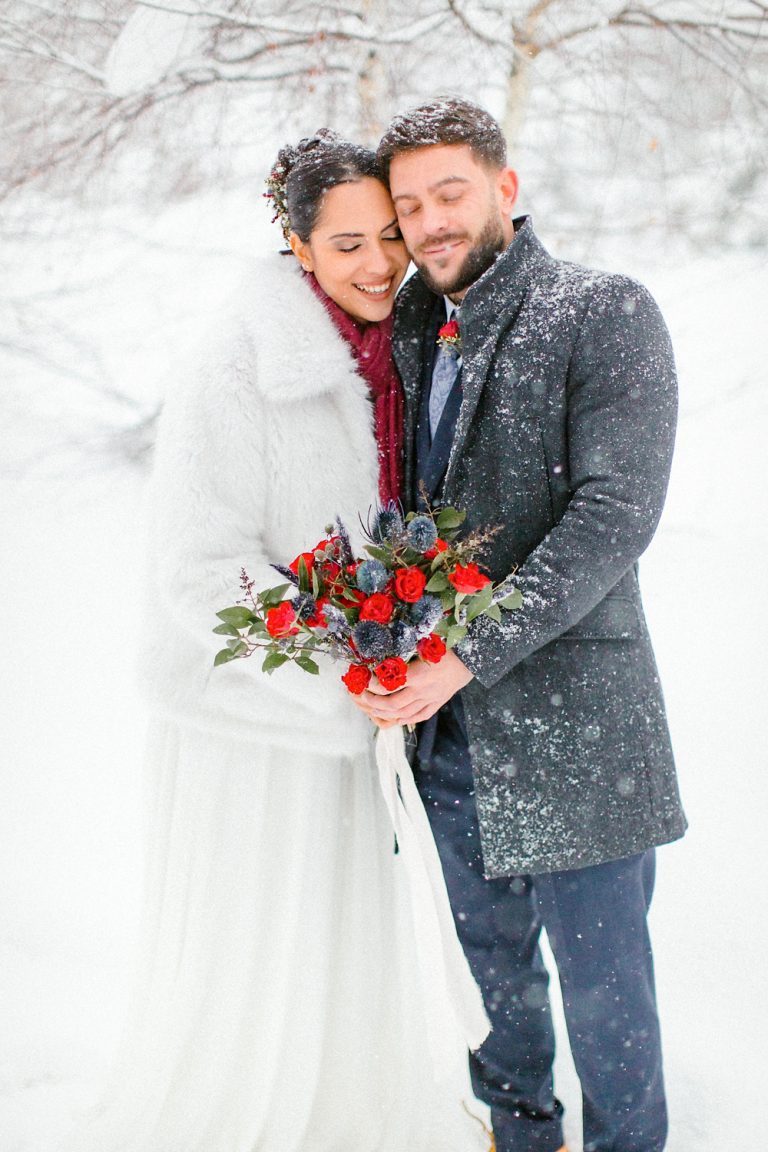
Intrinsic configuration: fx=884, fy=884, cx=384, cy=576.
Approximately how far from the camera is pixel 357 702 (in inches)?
77.1

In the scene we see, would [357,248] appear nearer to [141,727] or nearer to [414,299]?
[414,299]

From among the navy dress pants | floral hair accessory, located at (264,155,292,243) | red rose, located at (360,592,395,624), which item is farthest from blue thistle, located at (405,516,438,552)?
floral hair accessory, located at (264,155,292,243)

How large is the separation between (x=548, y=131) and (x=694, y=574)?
2.74 meters

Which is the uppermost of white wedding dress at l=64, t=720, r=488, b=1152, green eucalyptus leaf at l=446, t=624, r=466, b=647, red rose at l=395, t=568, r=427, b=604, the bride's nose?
the bride's nose

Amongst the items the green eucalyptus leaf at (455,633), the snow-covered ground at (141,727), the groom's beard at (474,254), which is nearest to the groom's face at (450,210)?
the groom's beard at (474,254)

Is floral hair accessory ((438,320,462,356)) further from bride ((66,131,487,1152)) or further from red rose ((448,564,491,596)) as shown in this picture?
red rose ((448,564,491,596))

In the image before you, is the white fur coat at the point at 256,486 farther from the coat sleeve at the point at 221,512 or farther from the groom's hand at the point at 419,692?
the groom's hand at the point at 419,692

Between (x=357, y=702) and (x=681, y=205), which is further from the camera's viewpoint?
(x=681, y=205)

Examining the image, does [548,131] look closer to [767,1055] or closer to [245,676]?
[245,676]

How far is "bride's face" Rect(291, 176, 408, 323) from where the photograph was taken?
7.18ft

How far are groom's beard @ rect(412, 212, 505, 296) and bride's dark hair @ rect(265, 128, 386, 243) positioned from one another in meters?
0.26

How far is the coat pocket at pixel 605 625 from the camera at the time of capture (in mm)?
1970

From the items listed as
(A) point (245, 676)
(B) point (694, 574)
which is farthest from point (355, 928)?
(B) point (694, 574)

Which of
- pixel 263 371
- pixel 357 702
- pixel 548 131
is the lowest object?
pixel 357 702
